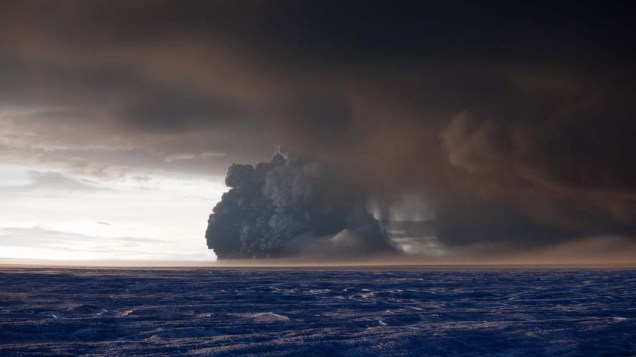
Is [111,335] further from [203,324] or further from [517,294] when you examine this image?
[517,294]

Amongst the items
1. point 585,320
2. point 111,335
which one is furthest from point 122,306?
point 585,320

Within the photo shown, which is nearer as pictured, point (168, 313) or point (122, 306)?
point (168, 313)

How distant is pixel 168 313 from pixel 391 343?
67.3ft

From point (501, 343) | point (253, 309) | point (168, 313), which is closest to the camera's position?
point (501, 343)

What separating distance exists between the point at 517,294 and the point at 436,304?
1602 cm

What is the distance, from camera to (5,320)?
44.4 m

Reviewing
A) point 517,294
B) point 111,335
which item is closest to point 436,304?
point 517,294

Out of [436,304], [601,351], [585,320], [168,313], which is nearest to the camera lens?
[601,351]

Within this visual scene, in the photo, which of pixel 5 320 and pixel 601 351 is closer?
pixel 601 351

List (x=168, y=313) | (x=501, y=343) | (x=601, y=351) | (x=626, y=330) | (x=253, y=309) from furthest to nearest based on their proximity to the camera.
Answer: (x=253, y=309)
(x=168, y=313)
(x=626, y=330)
(x=501, y=343)
(x=601, y=351)

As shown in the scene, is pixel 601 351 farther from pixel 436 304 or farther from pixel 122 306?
pixel 122 306

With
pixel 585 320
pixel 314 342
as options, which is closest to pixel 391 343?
pixel 314 342

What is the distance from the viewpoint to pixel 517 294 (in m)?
73.9

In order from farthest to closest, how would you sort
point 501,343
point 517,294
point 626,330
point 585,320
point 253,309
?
point 517,294
point 253,309
point 585,320
point 626,330
point 501,343
